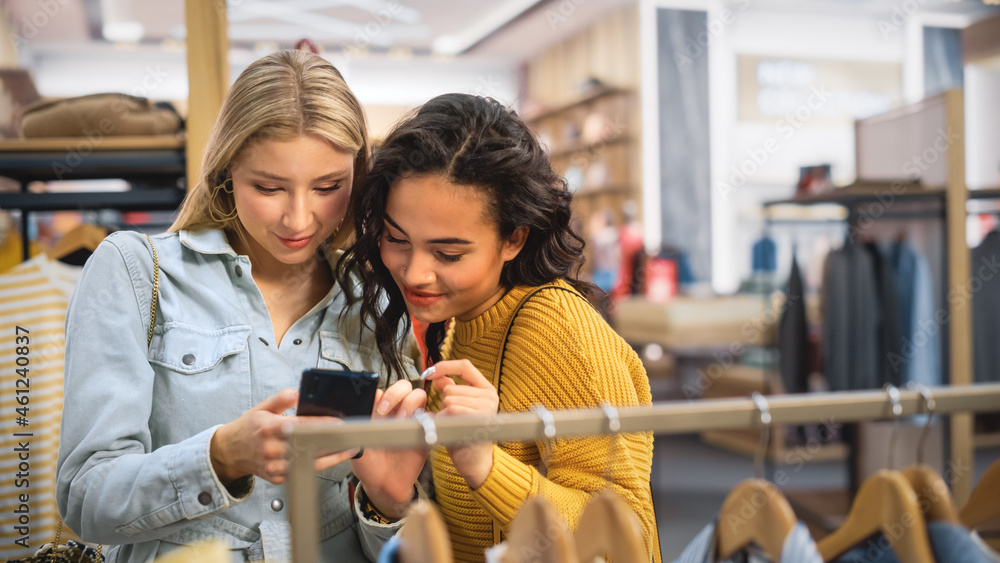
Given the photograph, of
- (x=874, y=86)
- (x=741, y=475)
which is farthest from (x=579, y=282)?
(x=874, y=86)

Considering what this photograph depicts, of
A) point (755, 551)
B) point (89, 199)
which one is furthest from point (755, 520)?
point (89, 199)

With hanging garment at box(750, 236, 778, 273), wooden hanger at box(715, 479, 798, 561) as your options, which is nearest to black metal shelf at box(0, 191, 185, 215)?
wooden hanger at box(715, 479, 798, 561)

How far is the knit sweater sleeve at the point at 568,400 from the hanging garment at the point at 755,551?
149 millimetres

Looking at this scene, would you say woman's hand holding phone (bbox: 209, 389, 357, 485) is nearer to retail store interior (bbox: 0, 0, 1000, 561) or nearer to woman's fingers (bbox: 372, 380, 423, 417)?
woman's fingers (bbox: 372, 380, 423, 417)

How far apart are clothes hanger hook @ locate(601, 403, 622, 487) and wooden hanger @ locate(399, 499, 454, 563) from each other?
198 millimetres

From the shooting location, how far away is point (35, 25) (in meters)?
7.54

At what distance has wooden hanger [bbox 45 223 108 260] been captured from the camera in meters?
2.05

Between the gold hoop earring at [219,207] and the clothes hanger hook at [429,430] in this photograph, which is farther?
the gold hoop earring at [219,207]

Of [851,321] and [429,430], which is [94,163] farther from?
[851,321]

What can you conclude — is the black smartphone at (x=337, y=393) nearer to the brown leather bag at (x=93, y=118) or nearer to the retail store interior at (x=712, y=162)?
the retail store interior at (x=712, y=162)

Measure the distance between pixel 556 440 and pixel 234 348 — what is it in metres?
0.52

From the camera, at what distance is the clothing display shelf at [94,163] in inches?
71.3

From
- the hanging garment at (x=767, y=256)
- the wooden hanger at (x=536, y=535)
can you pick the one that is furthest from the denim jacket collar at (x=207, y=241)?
the hanging garment at (x=767, y=256)

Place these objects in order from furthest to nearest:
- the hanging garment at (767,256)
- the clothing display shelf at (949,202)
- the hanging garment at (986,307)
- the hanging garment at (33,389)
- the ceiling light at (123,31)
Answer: the ceiling light at (123,31) → the hanging garment at (767,256) → the hanging garment at (986,307) → the clothing display shelf at (949,202) → the hanging garment at (33,389)
